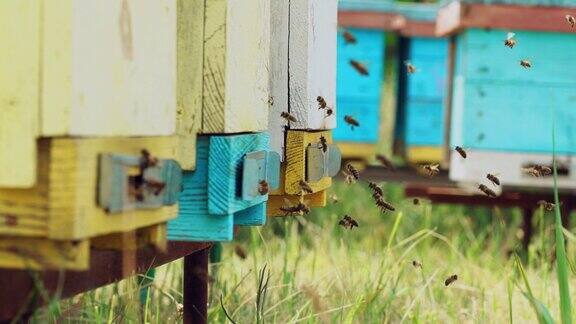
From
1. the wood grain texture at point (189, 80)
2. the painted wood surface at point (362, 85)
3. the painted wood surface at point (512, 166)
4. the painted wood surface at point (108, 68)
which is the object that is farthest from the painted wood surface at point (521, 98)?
the painted wood surface at point (108, 68)

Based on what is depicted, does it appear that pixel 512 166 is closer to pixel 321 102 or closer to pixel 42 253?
pixel 321 102

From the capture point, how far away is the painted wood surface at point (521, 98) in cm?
534

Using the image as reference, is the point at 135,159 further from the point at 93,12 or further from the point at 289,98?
the point at 289,98

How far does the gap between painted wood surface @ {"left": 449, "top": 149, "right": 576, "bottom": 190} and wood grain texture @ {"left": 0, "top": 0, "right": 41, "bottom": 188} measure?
394cm

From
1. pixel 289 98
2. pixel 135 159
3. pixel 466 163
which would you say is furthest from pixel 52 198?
pixel 466 163

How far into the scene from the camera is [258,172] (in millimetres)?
2262

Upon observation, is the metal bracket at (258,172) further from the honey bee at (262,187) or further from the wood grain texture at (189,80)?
the wood grain texture at (189,80)

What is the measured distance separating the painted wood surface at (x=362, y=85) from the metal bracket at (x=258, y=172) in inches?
163

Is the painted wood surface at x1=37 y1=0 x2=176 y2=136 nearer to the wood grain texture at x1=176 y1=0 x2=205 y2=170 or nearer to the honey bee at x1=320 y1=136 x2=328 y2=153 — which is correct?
the wood grain texture at x1=176 y1=0 x2=205 y2=170

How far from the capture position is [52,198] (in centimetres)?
155

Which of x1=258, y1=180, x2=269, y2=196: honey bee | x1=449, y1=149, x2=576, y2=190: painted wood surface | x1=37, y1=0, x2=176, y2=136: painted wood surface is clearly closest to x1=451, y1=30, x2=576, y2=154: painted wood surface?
x1=449, y1=149, x2=576, y2=190: painted wood surface

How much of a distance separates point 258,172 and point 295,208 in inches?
14.1

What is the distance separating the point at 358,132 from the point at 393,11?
0.85 m

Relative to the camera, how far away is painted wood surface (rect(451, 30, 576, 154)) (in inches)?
210
